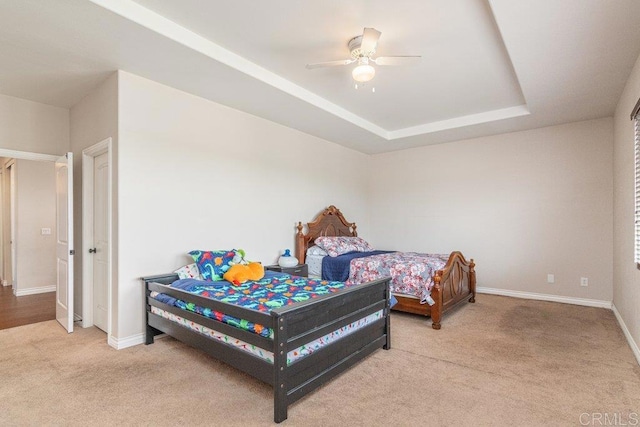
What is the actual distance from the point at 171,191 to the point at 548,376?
3841 mm

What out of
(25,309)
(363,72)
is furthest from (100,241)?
(363,72)

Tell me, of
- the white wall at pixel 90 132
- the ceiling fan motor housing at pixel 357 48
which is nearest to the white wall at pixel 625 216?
the ceiling fan motor housing at pixel 357 48

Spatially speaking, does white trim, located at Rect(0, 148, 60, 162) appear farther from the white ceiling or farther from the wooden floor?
the wooden floor

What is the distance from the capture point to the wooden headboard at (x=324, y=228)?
508cm

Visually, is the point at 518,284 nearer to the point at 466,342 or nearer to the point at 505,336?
the point at 505,336

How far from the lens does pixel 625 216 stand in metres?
3.52

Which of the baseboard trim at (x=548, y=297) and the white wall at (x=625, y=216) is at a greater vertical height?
the white wall at (x=625, y=216)

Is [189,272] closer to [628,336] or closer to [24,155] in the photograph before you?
[24,155]

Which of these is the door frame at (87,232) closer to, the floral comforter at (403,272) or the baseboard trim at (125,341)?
the baseboard trim at (125,341)

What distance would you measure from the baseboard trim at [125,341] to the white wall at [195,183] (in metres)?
0.04

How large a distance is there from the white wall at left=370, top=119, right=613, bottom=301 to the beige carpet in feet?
4.99

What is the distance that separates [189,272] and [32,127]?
2.73m

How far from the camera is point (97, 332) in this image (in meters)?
3.58

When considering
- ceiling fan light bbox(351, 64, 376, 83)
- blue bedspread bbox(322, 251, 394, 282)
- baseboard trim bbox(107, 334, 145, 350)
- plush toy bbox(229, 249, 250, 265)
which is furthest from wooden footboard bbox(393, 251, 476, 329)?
baseboard trim bbox(107, 334, 145, 350)
